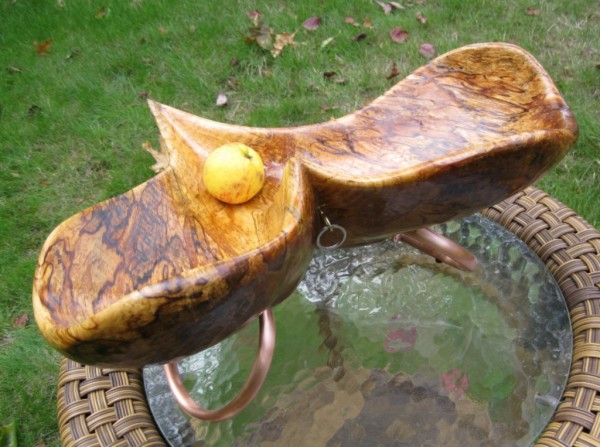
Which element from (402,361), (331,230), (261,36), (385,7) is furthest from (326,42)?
(331,230)

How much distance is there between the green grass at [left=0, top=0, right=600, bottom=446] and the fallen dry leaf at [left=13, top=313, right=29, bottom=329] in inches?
0.8

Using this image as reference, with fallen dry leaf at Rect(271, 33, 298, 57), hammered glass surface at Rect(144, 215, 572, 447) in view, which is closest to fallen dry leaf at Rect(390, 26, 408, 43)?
fallen dry leaf at Rect(271, 33, 298, 57)

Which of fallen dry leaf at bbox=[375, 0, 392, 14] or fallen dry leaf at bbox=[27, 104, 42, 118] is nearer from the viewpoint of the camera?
fallen dry leaf at bbox=[27, 104, 42, 118]

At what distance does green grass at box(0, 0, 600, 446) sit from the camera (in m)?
2.49

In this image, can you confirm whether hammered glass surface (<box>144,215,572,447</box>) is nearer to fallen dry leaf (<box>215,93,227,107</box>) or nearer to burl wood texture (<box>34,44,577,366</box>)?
burl wood texture (<box>34,44,577,366</box>)

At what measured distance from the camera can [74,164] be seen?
8.80 feet

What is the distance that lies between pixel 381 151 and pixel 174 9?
2631 mm

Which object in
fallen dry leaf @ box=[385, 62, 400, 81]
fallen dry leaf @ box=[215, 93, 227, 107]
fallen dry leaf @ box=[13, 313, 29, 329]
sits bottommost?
fallen dry leaf @ box=[13, 313, 29, 329]

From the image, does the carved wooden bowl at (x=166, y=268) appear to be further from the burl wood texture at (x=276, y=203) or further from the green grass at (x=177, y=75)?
the green grass at (x=177, y=75)

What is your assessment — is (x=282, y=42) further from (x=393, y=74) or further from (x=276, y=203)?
(x=276, y=203)

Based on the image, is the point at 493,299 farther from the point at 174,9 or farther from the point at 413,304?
the point at 174,9

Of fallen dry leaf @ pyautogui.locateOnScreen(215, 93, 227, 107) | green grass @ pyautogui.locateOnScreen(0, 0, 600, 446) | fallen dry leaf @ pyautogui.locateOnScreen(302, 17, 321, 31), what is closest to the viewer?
green grass @ pyautogui.locateOnScreen(0, 0, 600, 446)

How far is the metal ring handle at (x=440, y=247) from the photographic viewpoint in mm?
1372

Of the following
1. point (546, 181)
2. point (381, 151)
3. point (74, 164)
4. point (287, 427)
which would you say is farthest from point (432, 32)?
point (287, 427)
